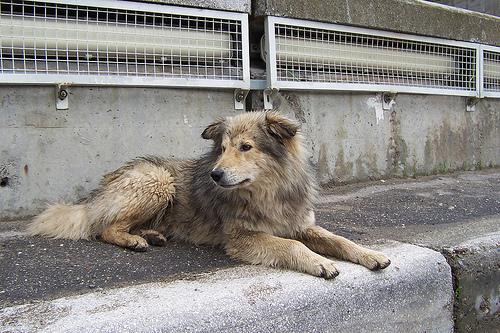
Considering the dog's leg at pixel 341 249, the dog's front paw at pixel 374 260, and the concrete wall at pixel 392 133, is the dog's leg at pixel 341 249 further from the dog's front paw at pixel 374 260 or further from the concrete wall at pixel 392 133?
the concrete wall at pixel 392 133

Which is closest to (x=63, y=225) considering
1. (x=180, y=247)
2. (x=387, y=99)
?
(x=180, y=247)

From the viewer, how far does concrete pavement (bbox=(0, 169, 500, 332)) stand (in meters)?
1.85

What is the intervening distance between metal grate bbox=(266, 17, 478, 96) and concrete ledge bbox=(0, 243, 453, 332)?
2658 mm

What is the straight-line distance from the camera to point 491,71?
6.38m

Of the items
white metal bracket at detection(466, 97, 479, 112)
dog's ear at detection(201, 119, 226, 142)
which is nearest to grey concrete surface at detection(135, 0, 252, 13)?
dog's ear at detection(201, 119, 226, 142)

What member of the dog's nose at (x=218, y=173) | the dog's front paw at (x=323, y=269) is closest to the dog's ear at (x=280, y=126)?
the dog's nose at (x=218, y=173)

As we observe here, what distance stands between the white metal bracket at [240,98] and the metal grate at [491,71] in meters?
4.17

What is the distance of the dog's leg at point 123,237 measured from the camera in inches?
110

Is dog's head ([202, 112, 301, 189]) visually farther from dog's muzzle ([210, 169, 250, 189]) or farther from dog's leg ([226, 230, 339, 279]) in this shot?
dog's leg ([226, 230, 339, 279])

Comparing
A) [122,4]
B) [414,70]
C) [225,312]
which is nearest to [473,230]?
[225,312]

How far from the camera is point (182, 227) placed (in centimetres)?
323

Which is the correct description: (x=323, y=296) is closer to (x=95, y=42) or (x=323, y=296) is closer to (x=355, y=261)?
(x=355, y=261)

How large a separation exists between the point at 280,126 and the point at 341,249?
96cm

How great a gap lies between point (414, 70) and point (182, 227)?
4.23 m
